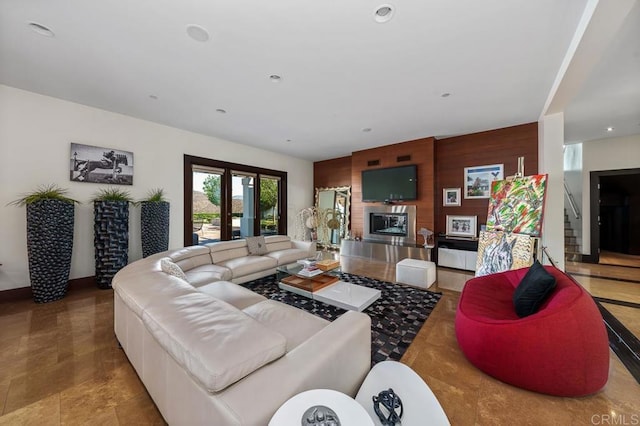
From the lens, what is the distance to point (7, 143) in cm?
305

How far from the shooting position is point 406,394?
117cm

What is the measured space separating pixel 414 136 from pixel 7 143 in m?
6.63

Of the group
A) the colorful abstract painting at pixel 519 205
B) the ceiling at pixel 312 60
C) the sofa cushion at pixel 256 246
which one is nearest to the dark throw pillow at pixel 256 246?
the sofa cushion at pixel 256 246

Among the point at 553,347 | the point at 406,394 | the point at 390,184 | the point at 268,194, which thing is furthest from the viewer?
the point at 268,194

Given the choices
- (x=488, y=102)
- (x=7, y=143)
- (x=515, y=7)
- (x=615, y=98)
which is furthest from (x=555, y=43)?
(x=7, y=143)

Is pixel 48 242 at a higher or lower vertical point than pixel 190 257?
higher

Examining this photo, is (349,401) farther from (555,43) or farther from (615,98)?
(615,98)

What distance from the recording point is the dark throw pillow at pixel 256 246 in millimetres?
4234

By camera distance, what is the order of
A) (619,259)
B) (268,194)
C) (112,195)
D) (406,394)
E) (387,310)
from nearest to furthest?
1. (406,394)
2. (387,310)
3. (112,195)
4. (619,259)
5. (268,194)

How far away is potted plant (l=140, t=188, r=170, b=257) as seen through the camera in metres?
3.99

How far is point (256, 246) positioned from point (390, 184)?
3445 mm

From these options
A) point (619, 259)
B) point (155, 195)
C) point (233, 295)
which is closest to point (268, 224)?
point (155, 195)

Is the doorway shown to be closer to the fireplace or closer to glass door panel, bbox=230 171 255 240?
the fireplace

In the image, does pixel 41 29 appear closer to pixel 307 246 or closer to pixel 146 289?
pixel 146 289
